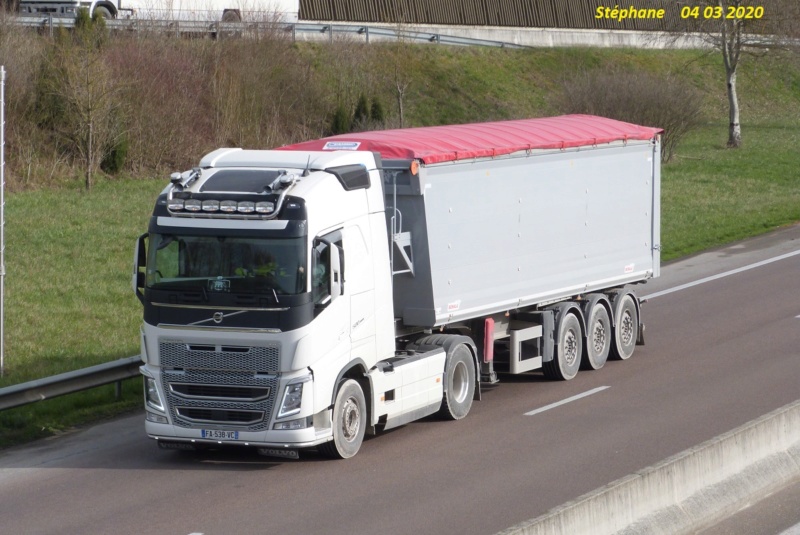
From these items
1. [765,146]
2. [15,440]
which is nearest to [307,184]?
[15,440]

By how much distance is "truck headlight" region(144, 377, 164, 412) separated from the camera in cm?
1196

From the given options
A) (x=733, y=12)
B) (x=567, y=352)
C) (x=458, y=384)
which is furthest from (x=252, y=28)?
(x=458, y=384)

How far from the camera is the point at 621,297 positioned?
57.7 feet

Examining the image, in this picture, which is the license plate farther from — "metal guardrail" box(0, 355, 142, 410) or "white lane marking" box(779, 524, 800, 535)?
"white lane marking" box(779, 524, 800, 535)

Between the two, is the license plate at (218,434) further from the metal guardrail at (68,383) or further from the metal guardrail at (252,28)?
the metal guardrail at (252,28)

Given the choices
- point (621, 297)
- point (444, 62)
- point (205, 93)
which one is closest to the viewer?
point (621, 297)


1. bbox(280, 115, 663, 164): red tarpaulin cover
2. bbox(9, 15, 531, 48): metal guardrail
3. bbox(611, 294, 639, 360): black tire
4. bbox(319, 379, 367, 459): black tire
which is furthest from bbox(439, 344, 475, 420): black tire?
bbox(9, 15, 531, 48): metal guardrail

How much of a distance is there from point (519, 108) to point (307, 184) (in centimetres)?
4292

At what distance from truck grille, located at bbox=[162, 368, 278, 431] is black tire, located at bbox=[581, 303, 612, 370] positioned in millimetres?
6419

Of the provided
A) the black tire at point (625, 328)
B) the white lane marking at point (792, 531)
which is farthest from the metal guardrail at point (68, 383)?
Answer: the white lane marking at point (792, 531)

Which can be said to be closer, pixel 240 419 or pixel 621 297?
pixel 240 419

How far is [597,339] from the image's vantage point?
56.1 ft

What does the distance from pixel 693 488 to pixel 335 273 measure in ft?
14.1

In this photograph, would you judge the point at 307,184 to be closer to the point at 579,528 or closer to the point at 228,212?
the point at 228,212
